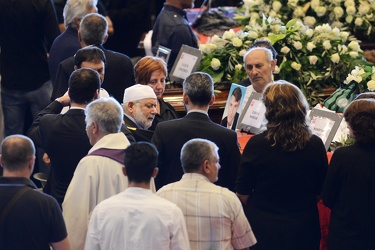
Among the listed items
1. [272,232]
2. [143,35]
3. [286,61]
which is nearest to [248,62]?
[286,61]

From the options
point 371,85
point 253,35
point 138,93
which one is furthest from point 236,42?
point 138,93

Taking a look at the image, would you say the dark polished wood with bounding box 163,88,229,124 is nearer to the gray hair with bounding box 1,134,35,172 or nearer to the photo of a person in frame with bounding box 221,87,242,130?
the photo of a person in frame with bounding box 221,87,242,130

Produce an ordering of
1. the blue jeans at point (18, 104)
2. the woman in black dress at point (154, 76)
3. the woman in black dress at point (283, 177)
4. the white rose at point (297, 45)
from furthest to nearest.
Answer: the blue jeans at point (18, 104) → the white rose at point (297, 45) → the woman in black dress at point (154, 76) → the woman in black dress at point (283, 177)

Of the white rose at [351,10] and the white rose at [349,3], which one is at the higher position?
the white rose at [349,3]

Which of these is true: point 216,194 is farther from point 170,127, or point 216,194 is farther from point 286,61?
point 286,61

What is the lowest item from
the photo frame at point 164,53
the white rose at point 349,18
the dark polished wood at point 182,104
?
the dark polished wood at point 182,104

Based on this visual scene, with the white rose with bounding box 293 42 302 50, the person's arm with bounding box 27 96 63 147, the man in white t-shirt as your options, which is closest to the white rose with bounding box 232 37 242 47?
the white rose with bounding box 293 42 302 50

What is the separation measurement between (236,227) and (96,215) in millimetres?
696

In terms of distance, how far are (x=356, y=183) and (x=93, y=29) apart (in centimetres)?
233

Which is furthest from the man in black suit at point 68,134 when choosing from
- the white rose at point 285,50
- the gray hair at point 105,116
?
the white rose at point 285,50

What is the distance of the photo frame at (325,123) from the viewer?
668cm

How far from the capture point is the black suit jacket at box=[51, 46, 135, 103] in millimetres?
7117

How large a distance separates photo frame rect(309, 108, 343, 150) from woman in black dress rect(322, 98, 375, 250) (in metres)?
0.84

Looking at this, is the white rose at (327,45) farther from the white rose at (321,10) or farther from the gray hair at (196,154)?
the gray hair at (196,154)
